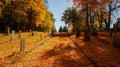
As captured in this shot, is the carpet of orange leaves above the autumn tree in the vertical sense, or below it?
below

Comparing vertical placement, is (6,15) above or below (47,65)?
above

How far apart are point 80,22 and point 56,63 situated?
190ft

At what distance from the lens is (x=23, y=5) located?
48.9m

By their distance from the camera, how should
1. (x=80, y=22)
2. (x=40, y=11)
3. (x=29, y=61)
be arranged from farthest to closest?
(x=80, y=22), (x=40, y=11), (x=29, y=61)

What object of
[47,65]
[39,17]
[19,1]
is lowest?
[47,65]

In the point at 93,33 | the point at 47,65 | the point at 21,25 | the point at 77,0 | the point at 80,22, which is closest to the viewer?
the point at 47,65

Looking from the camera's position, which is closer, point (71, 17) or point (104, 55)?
point (104, 55)

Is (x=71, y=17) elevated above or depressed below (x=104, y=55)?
above

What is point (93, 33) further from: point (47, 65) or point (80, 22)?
point (80, 22)

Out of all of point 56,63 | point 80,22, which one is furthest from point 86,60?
point 80,22

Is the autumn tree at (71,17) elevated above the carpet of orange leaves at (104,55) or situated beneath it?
elevated above

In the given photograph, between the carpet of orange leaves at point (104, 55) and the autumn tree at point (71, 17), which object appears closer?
the carpet of orange leaves at point (104, 55)

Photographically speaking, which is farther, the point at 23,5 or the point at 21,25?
the point at 21,25

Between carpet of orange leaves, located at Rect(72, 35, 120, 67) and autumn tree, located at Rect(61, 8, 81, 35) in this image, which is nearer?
carpet of orange leaves, located at Rect(72, 35, 120, 67)
